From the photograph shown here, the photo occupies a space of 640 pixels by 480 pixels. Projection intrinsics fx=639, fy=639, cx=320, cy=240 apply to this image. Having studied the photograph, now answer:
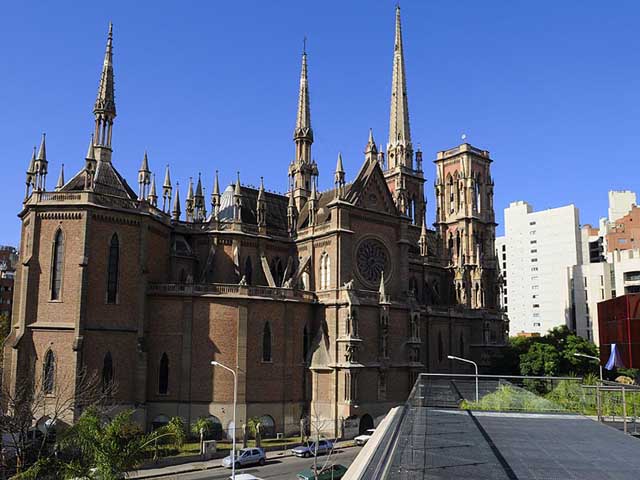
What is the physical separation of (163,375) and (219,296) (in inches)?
310

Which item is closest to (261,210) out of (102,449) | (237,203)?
(237,203)

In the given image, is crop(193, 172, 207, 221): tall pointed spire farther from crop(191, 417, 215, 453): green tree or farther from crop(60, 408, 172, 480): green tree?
crop(60, 408, 172, 480): green tree

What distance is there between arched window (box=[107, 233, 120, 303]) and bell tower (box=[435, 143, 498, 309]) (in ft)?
147

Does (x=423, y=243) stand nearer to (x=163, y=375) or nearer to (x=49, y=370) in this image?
(x=163, y=375)

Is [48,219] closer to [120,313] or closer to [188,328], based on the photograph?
[120,313]

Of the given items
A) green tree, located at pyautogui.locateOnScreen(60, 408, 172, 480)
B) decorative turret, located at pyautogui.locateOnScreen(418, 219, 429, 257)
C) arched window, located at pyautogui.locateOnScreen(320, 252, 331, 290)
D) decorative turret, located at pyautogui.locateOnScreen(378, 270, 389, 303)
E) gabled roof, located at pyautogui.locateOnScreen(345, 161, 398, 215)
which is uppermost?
gabled roof, located at pyautogui.locateOnScreen(345, 161, 398, 215)

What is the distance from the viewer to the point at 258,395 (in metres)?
54.2

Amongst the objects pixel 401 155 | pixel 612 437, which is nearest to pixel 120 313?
pixel 612 437

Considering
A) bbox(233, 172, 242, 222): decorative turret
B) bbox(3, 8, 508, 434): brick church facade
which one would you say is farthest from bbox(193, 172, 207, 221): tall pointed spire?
bbox(233, 172, 242, 222): decorative turret

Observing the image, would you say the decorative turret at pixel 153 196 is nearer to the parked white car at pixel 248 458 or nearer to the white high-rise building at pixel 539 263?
the parked white car at pixel 248 458

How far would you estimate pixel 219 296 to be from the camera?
54.0 meters

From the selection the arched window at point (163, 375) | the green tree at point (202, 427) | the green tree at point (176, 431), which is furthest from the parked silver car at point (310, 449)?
the arched window at point (163, 375)

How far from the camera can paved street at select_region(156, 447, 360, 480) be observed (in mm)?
39906

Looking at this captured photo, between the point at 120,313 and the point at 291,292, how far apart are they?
594 inches
